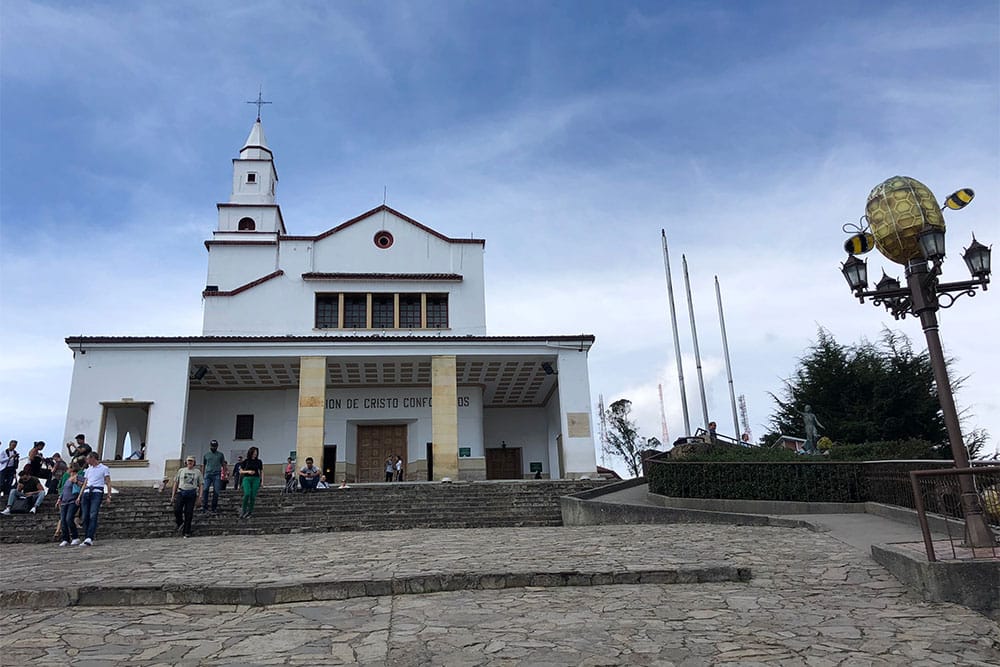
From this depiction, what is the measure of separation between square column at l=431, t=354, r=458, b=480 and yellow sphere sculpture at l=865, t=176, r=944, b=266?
15920mm

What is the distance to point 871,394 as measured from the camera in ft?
87.0

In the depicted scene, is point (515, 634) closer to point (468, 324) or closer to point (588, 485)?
point (588, 485)

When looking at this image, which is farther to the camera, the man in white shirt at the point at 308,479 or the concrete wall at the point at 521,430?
the concrete wall at the point at 521,430

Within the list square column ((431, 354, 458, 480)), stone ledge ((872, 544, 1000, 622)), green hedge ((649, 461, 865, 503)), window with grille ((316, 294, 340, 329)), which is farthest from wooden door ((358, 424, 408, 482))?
stone ledge ((872, 544, 1000, 622))

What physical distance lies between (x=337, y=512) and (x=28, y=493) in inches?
258

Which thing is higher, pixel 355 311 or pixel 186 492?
pixel 355 311

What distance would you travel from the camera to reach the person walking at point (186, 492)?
13.2m

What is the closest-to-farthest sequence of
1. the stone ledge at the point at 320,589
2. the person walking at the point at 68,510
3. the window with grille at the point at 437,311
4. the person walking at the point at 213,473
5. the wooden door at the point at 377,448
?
the stone ledge at the point at 320,589, the person walking at the point at 68,510, the person walking at the point at 213,473, the wooden door at the point at 377,448, the window with grille at the point at 437,311

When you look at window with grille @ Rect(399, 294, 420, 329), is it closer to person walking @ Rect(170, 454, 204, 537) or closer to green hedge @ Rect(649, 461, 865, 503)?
green hedge @ Rect(649, 461, 865, 503)

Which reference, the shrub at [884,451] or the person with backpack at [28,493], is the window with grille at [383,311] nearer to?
the person with backpack at [28,493]

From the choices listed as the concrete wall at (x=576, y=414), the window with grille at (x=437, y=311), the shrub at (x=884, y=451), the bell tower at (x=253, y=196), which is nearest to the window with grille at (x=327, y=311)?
the window with grille at (x=437, y=311)

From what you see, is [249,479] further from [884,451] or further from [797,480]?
[884,451]

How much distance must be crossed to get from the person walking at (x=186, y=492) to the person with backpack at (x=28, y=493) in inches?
156

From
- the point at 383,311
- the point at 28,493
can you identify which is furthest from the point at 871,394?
the point at 28,493
